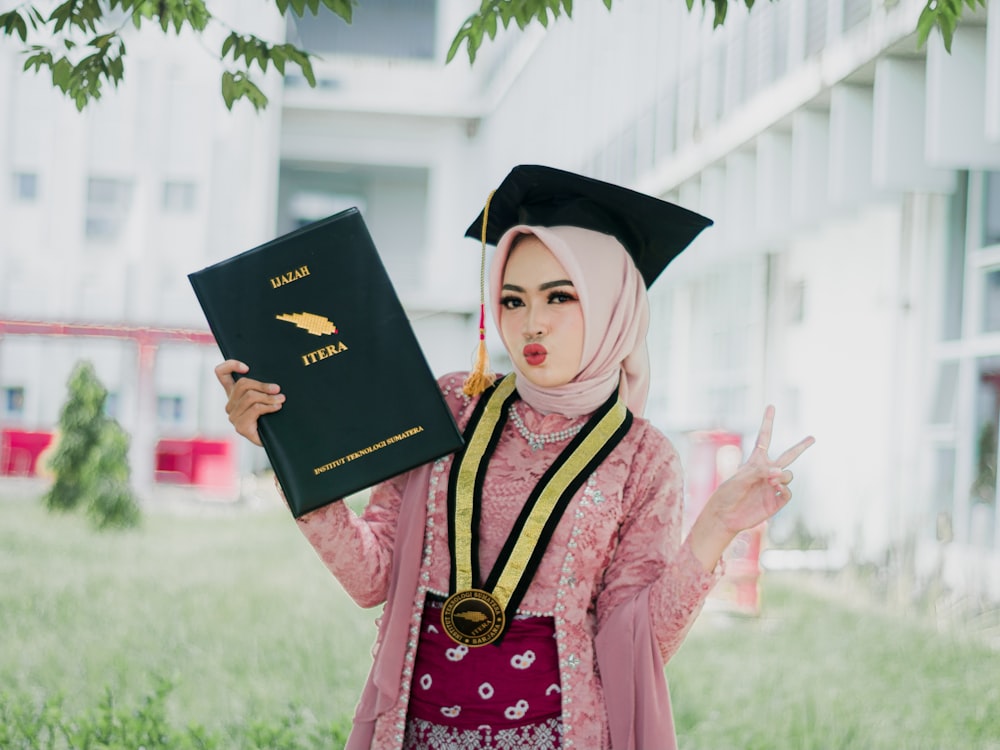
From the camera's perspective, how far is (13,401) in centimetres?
2006

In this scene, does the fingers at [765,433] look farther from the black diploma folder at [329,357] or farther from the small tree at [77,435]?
the small tree at [77,435]

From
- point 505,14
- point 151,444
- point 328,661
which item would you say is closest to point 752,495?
point 505,14

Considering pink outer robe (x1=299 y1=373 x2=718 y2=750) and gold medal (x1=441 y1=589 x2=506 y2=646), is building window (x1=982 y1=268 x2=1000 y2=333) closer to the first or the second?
pink outer robe (x1=299 y1=373 x2=718 y2=750)

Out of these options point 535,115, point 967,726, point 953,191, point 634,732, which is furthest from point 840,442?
point 535,115

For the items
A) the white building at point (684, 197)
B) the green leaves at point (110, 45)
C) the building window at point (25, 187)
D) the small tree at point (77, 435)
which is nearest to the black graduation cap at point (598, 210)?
the white building at point (684, 197)

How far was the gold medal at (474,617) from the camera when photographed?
1862 millimetres

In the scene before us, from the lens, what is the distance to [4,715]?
4.27 meters

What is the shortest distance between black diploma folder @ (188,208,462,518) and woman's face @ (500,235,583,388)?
0.20 m

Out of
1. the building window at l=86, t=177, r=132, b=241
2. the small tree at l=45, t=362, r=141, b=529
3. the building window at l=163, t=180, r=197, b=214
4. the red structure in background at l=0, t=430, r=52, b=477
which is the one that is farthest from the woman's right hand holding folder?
the building window at l=86, t=177, r=132, b=241

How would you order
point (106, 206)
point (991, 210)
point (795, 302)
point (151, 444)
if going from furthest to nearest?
point (106, 206) < point (151, 444) < point (795, 302) < point (991, 210)

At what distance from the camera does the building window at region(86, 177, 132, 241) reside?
2022 cm

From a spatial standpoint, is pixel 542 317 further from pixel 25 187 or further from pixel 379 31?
pixel 379 31

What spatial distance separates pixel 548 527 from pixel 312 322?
1.72 feet

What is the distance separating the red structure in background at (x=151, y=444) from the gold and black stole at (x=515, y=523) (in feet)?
40.6
